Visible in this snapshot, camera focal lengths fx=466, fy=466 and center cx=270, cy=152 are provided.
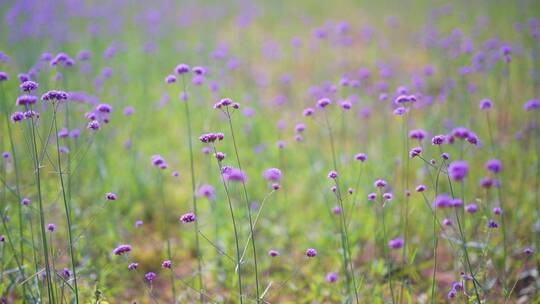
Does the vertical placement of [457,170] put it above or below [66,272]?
above

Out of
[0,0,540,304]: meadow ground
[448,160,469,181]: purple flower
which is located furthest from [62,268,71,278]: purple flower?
[448,160,469,181]: purple flower

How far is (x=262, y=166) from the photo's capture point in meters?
4.96

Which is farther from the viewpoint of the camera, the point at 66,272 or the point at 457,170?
the point at 66,272

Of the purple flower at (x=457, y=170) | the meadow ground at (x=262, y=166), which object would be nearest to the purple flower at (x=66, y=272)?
the meadow ground at (x=262, y=166)

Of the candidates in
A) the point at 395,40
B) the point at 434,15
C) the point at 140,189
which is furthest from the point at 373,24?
the point at 140,189

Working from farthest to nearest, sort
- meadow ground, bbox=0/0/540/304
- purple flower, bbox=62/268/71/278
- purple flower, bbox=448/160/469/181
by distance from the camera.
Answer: meadow ground, bbox=0/0/540/304, purple flower, bbox=62/268/71/278, purple flower, bbox=448/160/469/181

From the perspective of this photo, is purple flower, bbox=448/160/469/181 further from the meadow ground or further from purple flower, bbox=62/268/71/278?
purple flower, bbox=62/268/71/278

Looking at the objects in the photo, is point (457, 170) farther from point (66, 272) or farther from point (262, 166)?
point (262, 166)

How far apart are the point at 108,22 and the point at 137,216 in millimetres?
5463

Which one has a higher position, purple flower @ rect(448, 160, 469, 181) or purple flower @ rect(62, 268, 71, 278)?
purple flower @ rect(448, 160, 469, 181)

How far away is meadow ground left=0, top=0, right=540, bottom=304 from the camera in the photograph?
2.74 metres

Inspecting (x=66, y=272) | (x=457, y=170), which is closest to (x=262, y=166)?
(x=66, y=272)

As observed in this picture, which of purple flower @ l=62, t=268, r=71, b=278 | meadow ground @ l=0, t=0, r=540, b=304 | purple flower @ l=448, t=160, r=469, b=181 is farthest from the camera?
meadow ground @ l=0, t=0, r=540, b=304

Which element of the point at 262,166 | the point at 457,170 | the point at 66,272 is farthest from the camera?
the point at 262,166
